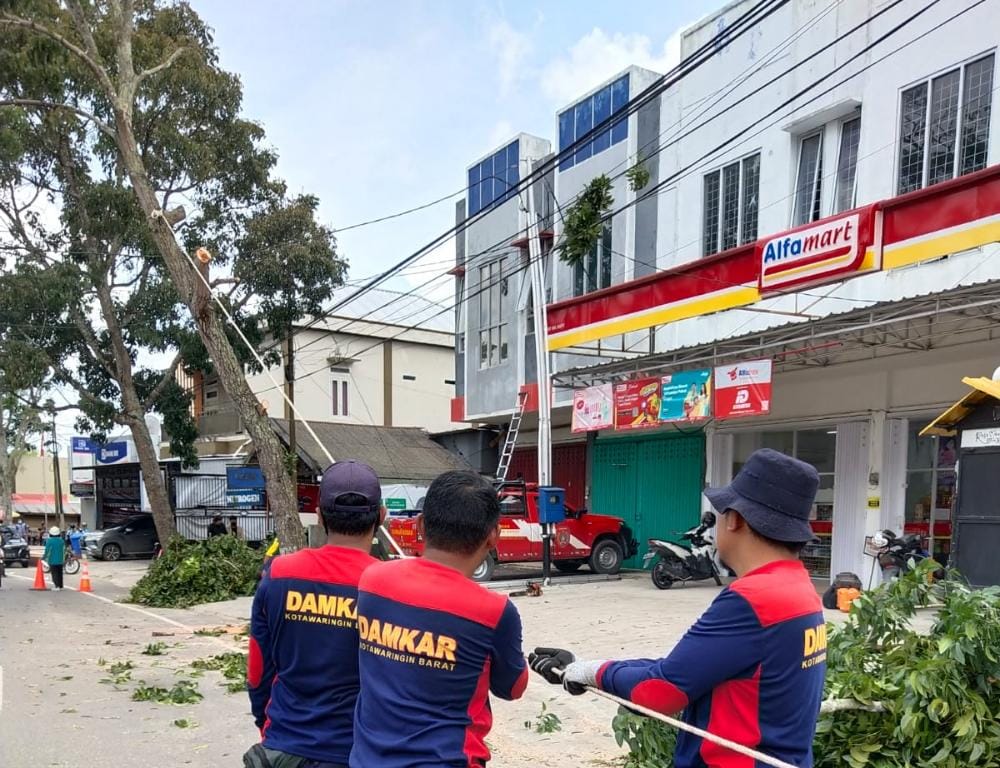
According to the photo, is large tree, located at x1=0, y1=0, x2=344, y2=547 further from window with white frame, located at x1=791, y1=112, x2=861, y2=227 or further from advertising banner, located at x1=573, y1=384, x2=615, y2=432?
window with white frame, located at x1=791, y1=112, x2=861, y2=227

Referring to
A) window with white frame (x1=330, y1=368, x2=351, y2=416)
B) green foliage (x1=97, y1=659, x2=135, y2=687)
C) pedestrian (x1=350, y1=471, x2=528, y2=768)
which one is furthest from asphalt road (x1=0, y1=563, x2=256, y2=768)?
window with white frame (x1=330, y1=368, x2=351, y2=416)

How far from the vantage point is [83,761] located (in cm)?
560

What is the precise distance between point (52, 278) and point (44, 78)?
13.7ft

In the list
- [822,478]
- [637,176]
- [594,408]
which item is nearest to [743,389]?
[822,478]

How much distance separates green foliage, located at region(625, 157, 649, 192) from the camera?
15430 mm

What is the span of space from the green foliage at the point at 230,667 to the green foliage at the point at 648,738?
4625 mm

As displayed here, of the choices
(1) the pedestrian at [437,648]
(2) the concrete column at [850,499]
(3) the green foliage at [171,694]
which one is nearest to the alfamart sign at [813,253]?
(2) the concrete column at [850,499]

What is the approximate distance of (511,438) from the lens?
17.0m

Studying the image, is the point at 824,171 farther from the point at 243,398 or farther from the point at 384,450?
the point at 384,450

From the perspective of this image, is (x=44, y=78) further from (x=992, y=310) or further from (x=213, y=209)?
(x=992, y=310)

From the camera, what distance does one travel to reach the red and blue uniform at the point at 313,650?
2590 millimetres

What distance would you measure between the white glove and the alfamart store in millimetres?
8270

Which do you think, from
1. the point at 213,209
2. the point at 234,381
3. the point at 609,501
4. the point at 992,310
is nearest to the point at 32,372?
the point at 213,209

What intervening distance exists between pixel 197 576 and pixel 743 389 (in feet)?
33.5
